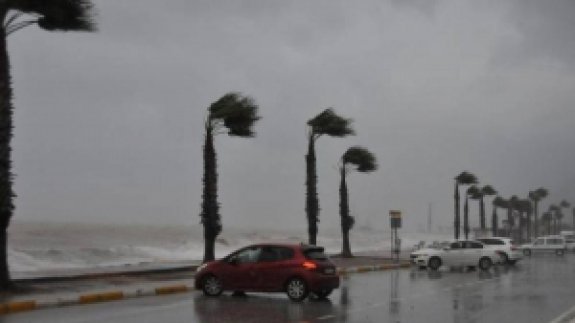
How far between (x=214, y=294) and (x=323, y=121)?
21740 mm

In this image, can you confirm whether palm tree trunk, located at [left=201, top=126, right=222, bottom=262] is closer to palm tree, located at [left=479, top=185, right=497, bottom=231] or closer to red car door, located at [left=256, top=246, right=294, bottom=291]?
red car door, located at [left=256, top=246, right=294, bottom=291]

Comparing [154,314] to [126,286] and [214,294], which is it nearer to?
[214,294]

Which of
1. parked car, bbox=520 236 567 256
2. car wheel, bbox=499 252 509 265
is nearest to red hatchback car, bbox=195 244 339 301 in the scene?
car wheel, bbox=499 252 509 265

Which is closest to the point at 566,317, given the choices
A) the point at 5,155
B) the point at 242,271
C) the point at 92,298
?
the point at 242,271

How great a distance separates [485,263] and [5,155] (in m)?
27.1

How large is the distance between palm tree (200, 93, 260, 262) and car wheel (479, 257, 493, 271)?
611 inches

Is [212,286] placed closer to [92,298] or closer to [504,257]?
[92,298]

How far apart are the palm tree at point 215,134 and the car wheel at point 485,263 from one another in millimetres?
15528

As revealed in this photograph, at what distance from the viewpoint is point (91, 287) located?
21.2 metres

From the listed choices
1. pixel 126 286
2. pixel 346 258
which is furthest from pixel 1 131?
pixel 346 258

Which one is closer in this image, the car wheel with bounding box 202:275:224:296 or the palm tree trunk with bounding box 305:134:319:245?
the car wheel with bounding box 202:275:224:296

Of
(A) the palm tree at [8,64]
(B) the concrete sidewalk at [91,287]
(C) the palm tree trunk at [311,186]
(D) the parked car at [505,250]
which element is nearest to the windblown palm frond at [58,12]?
(A) the palm tree at [8,64]

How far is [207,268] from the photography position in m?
19.3

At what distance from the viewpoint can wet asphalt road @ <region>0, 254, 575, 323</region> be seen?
559 inches
